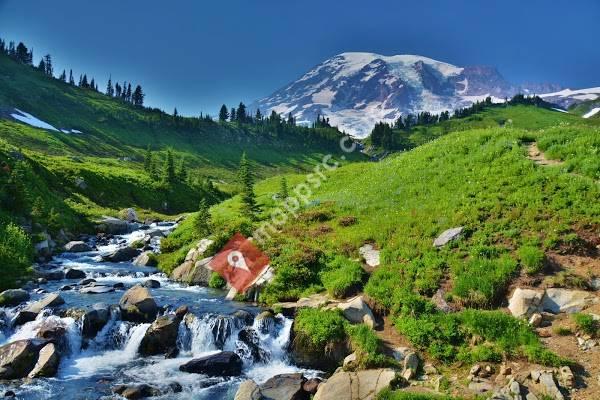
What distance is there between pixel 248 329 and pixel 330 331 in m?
4.42

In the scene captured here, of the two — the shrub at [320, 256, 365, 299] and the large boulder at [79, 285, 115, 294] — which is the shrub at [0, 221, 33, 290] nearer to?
the large boulder at [79, 285, 115, 294]

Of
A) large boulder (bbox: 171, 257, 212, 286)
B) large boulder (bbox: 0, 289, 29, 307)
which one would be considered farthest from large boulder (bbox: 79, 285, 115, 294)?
large boulder (bbox: 171, 257, 212, 286)

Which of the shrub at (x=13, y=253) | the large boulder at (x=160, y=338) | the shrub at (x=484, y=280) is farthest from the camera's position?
the shrub at (x=13, y=253)

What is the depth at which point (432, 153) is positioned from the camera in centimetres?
3769

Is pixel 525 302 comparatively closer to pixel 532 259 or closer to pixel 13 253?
pixel 532 259

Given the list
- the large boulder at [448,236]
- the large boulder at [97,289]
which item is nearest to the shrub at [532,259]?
the large boulder at [448,236]

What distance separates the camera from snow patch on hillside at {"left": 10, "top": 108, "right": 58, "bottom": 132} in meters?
166

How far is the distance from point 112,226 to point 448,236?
1791 inches

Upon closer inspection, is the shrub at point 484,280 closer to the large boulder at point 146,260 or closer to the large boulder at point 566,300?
the large boulder at point 566,300

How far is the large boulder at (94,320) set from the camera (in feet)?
69.8

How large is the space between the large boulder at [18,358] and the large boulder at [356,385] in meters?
12.5

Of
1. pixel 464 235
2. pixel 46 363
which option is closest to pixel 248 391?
pixel 46 363

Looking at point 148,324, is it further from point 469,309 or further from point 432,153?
point 432,153

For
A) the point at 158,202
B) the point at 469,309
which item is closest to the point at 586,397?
the point at 469,309
